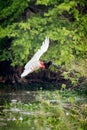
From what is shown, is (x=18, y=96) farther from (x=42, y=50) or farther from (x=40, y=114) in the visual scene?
(x=40, y=114)

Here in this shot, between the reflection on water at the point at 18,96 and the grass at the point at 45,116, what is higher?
the grass at the point at 45,116

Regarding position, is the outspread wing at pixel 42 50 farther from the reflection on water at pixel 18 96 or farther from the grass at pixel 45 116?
the reflection on water at pixel 18 96

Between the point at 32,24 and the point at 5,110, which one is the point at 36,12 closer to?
the point at 32,24

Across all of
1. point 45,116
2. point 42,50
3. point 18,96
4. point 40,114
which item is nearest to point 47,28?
point 18,96

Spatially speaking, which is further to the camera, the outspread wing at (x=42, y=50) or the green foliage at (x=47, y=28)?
the green foliage at (x=47, y=28)

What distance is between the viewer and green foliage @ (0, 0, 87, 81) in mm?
26422

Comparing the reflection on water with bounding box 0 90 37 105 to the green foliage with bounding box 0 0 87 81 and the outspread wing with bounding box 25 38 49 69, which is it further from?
the outspread wing with bounding box 25 38 49 69

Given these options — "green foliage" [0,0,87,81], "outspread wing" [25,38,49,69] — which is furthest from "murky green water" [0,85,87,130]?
"green foliage" [0,0,87,81]

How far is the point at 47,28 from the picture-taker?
90.1 feet

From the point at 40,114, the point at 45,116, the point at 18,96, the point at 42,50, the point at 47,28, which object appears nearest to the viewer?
the point at 40,114

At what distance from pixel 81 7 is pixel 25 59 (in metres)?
3.58

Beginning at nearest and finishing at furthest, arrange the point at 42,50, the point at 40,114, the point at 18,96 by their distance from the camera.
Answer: the point at 40,114 → the point at 42,50 → the point at 18,96

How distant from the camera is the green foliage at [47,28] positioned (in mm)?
26422

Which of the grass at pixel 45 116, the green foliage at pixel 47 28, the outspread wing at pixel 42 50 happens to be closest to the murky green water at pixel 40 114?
the grass at pixel 45 116
